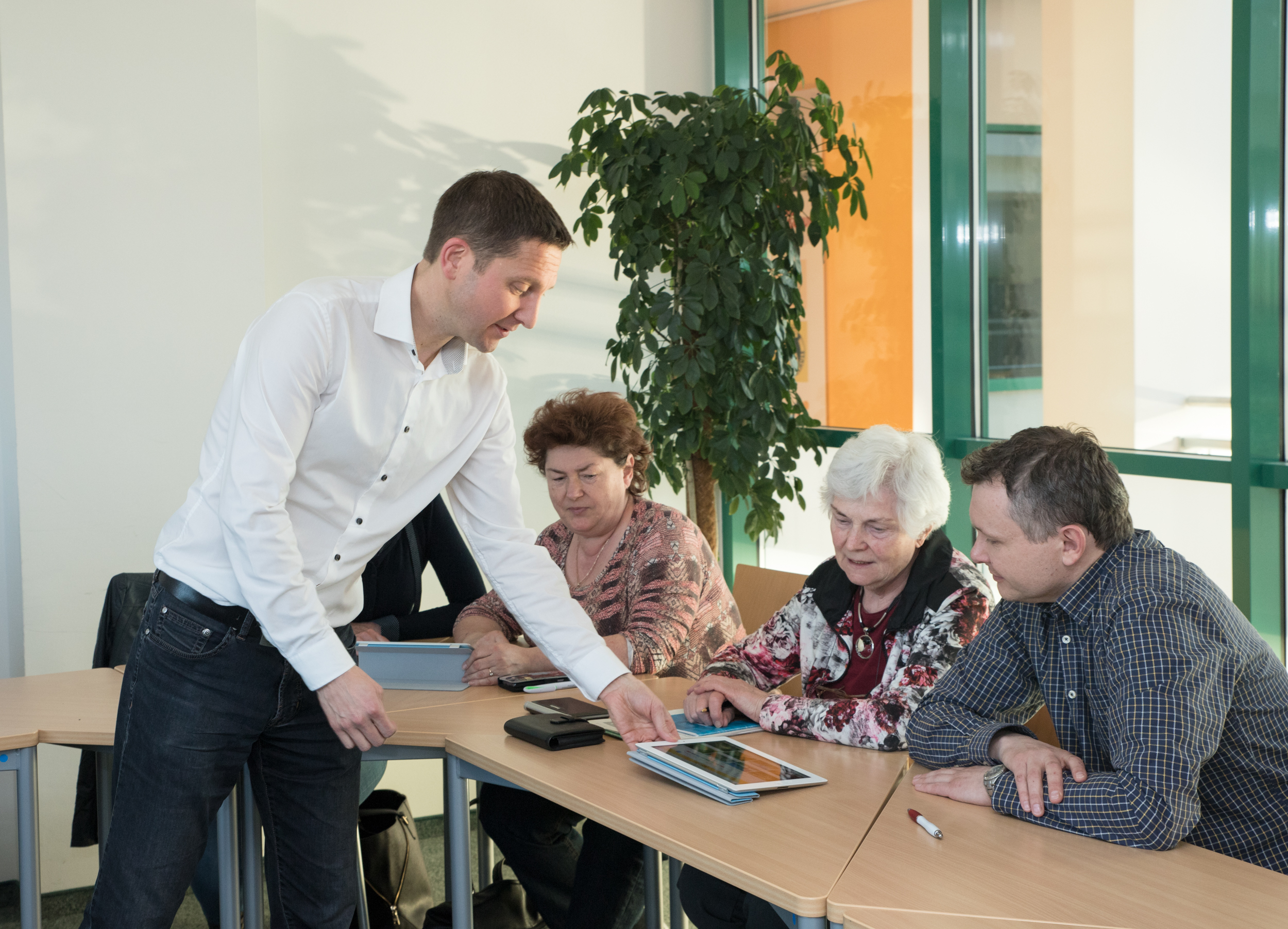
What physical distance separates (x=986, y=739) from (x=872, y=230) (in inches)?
116

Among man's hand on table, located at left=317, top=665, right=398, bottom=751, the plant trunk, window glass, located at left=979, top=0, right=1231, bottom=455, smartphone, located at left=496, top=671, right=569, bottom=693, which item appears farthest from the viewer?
the plant trunk

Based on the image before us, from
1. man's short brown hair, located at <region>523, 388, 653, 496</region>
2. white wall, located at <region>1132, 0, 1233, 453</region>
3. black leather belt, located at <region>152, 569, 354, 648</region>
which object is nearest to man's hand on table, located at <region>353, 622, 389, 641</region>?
man's short brown hair, located at <region>523, 388, 653, 496</region>

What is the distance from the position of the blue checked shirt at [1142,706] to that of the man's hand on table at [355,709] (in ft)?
3.02

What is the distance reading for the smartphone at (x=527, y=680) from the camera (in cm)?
259

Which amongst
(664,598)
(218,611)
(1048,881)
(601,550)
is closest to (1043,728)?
(1048,881)

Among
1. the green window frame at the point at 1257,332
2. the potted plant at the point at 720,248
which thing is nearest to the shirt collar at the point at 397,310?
the potted plant at the point at 720,248

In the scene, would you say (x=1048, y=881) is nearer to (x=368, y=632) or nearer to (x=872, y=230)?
(x=368, y=632)

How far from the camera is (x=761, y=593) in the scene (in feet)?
10.5

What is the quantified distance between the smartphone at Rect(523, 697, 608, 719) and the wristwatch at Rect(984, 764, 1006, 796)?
2.57ft

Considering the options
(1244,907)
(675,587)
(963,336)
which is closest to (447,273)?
(675,587)

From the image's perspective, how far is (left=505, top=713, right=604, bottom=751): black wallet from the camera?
2131mm

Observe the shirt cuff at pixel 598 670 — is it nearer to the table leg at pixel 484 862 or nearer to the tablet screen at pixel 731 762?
the tablet screen at pixel 731 762

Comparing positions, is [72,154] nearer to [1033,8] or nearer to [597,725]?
[597,725]

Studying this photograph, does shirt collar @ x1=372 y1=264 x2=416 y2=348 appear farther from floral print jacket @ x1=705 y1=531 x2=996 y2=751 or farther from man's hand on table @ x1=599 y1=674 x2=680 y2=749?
floral print jacket @ x1=705 y1=531 x2=996 y2=751
